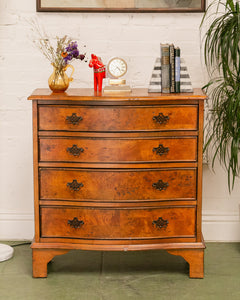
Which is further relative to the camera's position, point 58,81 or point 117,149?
point 58,81

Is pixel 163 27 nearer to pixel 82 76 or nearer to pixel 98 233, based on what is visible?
pixel 82 76

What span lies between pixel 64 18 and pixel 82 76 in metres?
0.46

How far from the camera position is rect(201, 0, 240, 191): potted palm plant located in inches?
153

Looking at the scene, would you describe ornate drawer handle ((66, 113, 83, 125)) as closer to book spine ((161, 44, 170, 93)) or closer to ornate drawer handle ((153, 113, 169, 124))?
ornate drawer handle ((153, 113, 169, 124))

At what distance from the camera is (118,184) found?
362 centimetres

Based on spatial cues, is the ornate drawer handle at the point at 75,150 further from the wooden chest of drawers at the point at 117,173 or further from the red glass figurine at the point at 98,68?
the red glass figurine at the point at 98,68

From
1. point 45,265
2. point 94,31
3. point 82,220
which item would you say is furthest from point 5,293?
point 94,31

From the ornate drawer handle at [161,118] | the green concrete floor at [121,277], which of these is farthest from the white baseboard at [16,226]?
the ornate drawer handle at [161,118]

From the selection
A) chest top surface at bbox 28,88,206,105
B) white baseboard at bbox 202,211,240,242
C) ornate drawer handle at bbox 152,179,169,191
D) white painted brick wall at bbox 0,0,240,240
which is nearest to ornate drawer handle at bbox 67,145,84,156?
chest top surface at bbox 28,88,206,105

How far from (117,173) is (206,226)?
3.97ft

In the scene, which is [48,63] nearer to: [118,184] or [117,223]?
[118,184]

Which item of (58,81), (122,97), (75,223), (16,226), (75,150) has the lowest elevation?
(16,226)

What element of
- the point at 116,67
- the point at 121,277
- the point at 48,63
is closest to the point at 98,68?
the point at 116,67

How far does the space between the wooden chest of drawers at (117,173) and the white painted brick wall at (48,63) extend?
1.97ft
